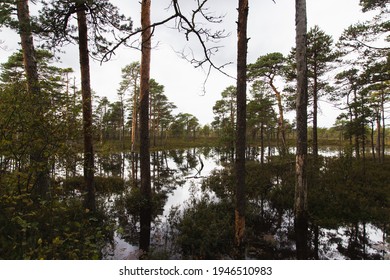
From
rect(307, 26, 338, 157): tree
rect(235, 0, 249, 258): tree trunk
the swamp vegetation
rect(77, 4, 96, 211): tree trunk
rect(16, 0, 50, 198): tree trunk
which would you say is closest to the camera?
the swamp vegetation

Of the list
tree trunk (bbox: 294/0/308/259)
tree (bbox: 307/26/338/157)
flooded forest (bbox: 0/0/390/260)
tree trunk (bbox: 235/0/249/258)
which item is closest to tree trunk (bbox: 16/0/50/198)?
flooded forest (bbox: 0/0/390/260)

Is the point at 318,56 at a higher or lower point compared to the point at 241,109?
higher

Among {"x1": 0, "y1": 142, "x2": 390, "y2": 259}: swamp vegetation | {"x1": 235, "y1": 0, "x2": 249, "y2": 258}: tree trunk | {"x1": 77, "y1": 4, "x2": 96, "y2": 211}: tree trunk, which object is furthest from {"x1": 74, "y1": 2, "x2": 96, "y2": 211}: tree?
{"x1": 235, "y1": 0, "x2": 249, "y2": 258}: tree trunk

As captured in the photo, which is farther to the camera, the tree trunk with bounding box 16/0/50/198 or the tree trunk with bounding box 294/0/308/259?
the tree trunk with bounding box 294/0/308/259

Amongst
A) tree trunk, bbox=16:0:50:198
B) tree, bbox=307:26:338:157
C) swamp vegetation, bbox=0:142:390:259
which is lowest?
swamp vegetation, bbox=0:142:390:259

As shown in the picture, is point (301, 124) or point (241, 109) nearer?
point (241, 109)

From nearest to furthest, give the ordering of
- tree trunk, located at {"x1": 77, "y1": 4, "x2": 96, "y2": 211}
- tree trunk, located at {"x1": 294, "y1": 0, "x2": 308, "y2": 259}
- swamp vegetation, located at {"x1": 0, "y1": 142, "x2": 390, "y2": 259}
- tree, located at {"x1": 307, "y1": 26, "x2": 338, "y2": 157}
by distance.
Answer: swamp vegetation, located at {"x1": 0, "y1": 142, "x2": 390, "y2": 259}
tree trunk, located at {"x1": 77, "y1": 4, "x2": 96, "y2": 211}
tree trunk, located at {"x1": 294, "y1": 0, "x2": 308, "y2": 259}
tree, located at {"x1": 307, "y1": 26, "x2": 338, "y2": 157}

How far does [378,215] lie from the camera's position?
24.6 feet

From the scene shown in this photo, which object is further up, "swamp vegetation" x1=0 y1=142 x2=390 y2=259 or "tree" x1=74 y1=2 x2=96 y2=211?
"tree" x1=74 y1=2 x2=96 y2=211

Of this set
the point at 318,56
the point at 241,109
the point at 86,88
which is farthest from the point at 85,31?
the point at 318,56

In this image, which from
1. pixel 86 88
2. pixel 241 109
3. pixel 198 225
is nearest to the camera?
pixel 241 109

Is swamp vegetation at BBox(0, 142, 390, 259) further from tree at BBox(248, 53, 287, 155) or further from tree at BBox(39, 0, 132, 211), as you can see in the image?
tree at BBox(248, 53, 287, 155)

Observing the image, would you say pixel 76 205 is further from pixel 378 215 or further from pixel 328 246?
pixel 378 215

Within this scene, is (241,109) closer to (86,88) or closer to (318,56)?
(86,88)
